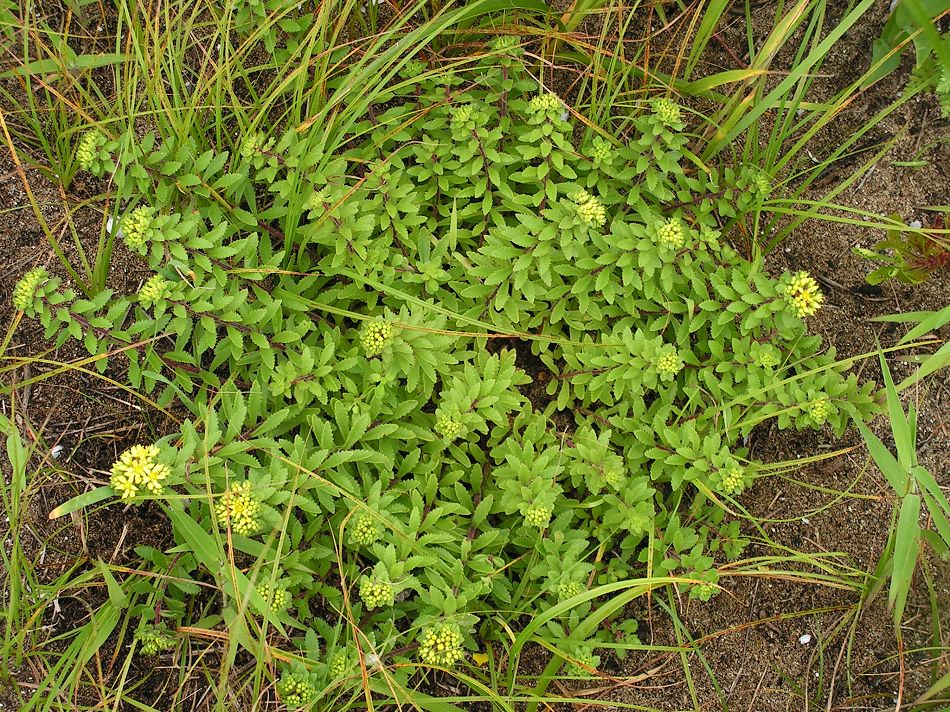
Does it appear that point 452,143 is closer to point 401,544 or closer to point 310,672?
point 401,544

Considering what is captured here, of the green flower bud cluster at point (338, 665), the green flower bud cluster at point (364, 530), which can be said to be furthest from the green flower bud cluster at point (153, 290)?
the green flower bud cluster at point (338, 665)

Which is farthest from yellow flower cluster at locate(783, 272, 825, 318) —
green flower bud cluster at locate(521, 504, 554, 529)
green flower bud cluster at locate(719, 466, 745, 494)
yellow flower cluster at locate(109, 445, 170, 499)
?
yellow flower cluster at locate(109, 445, 170, 499)

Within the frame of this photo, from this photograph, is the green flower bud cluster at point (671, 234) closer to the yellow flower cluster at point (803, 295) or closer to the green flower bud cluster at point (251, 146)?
the yellow flower cluster at point (803, 295)

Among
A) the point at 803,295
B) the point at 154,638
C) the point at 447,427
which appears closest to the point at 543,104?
the point at 803,295

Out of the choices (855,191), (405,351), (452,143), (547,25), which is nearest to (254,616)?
(405,351)

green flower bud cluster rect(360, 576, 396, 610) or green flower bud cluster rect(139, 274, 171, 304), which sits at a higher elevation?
green flower bud cluster rect(139, 274, 171, 304)

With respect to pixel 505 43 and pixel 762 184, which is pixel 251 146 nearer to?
pixel 505 43

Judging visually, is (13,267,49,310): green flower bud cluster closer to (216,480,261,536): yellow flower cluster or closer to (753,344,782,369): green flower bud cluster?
(216,480,261,536): yellow flower cluster
